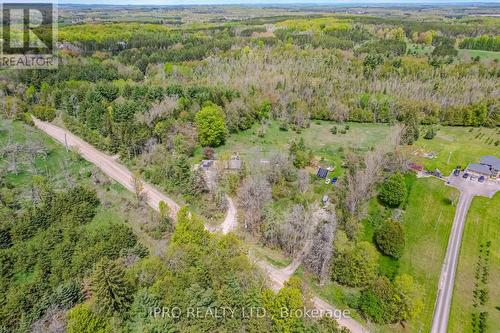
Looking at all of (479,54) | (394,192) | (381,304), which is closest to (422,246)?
(394,192)

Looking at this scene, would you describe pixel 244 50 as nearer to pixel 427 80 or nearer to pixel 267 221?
pixel 427 80

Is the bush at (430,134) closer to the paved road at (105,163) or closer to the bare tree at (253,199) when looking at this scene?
the bare tree at (253,199)

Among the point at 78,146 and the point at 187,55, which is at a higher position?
the point at 187,55

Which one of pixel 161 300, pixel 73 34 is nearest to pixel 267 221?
pixel 161 300

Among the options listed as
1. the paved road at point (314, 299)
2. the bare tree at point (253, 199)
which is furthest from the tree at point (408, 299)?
the bare tree at point (253, 199)

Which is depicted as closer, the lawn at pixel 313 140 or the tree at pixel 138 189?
the tree at pixel 138 189

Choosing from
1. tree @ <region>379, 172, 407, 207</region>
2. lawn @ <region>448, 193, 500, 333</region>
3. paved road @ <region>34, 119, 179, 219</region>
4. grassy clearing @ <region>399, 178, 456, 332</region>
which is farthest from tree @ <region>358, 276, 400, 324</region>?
paved road @ <region>34, 119, 179, 219</region>
